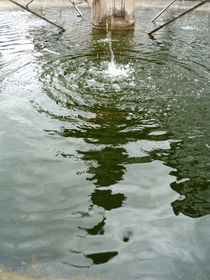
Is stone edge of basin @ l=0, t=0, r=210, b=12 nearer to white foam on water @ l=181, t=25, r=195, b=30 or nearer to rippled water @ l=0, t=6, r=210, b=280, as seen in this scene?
white foam on water @ l=181, t=25, r=195, b=30

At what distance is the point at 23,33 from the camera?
1034cm

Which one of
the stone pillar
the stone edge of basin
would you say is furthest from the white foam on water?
the stone edge of basin

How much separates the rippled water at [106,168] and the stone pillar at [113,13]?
619cm

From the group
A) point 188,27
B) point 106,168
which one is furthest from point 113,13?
point 106,168

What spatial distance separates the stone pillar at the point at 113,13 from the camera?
1130cm

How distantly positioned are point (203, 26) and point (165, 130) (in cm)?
1094

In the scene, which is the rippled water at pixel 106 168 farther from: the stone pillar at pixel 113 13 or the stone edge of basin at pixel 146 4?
the stone edge of basin at pixel 146 4

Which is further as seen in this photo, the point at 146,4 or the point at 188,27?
the point at 146,4

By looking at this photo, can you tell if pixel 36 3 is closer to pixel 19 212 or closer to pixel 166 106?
pixel 166 106

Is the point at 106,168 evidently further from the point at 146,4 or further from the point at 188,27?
the point at 146,4

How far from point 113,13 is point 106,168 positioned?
10.6 m

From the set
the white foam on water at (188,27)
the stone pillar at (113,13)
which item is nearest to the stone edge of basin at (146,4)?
the white foam on water at (188,27)

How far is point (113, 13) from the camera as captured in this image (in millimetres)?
11539

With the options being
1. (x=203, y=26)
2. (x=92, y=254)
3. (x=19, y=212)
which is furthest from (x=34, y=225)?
(x=203, y=26)
